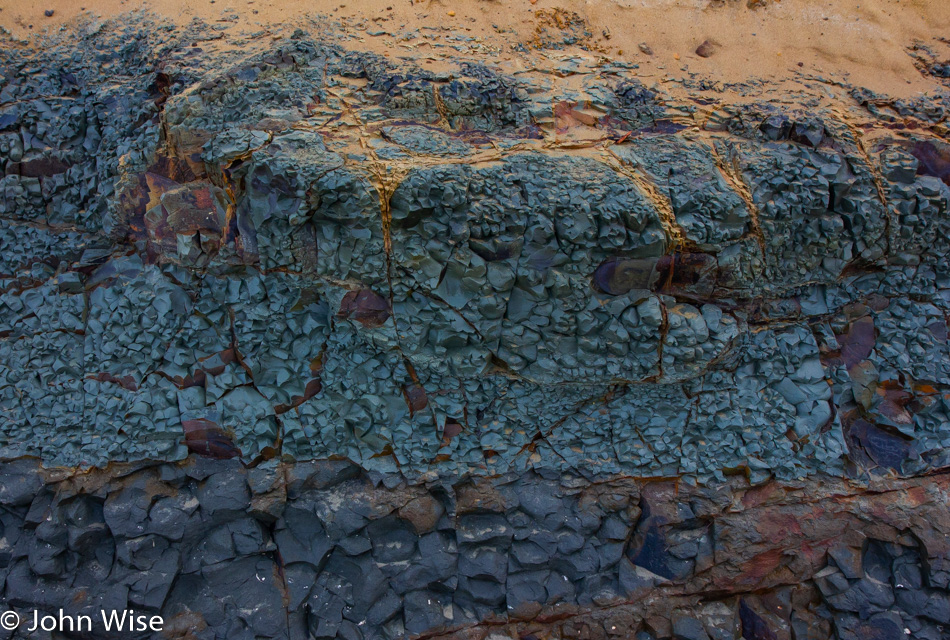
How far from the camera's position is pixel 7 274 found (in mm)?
2807

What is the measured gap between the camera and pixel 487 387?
2656mm

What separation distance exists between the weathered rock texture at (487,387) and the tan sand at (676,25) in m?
0.46

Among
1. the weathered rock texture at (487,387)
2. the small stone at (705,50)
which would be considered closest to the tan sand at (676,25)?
the small stone at (705,50)

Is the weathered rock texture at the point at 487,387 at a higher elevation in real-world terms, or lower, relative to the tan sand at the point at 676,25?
lower

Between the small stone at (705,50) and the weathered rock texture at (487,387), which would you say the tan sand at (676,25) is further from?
the weathered rock texture at (487,387)

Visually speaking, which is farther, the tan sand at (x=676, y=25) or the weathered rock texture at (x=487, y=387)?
the tan sand at (x=676, y=25)

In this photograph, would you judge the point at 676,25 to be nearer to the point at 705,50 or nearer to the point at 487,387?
the point at 705,50

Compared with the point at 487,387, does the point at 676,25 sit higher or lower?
higher

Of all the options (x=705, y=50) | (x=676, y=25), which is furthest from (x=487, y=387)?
(x=676, y=25)

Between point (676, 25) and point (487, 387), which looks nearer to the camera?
point (487, 387)

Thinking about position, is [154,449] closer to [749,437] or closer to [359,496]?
[359,496]

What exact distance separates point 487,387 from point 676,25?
225 centimetres

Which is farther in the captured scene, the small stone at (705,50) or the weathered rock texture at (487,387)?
the small stone at (705,50)

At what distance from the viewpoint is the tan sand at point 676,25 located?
3.07m
